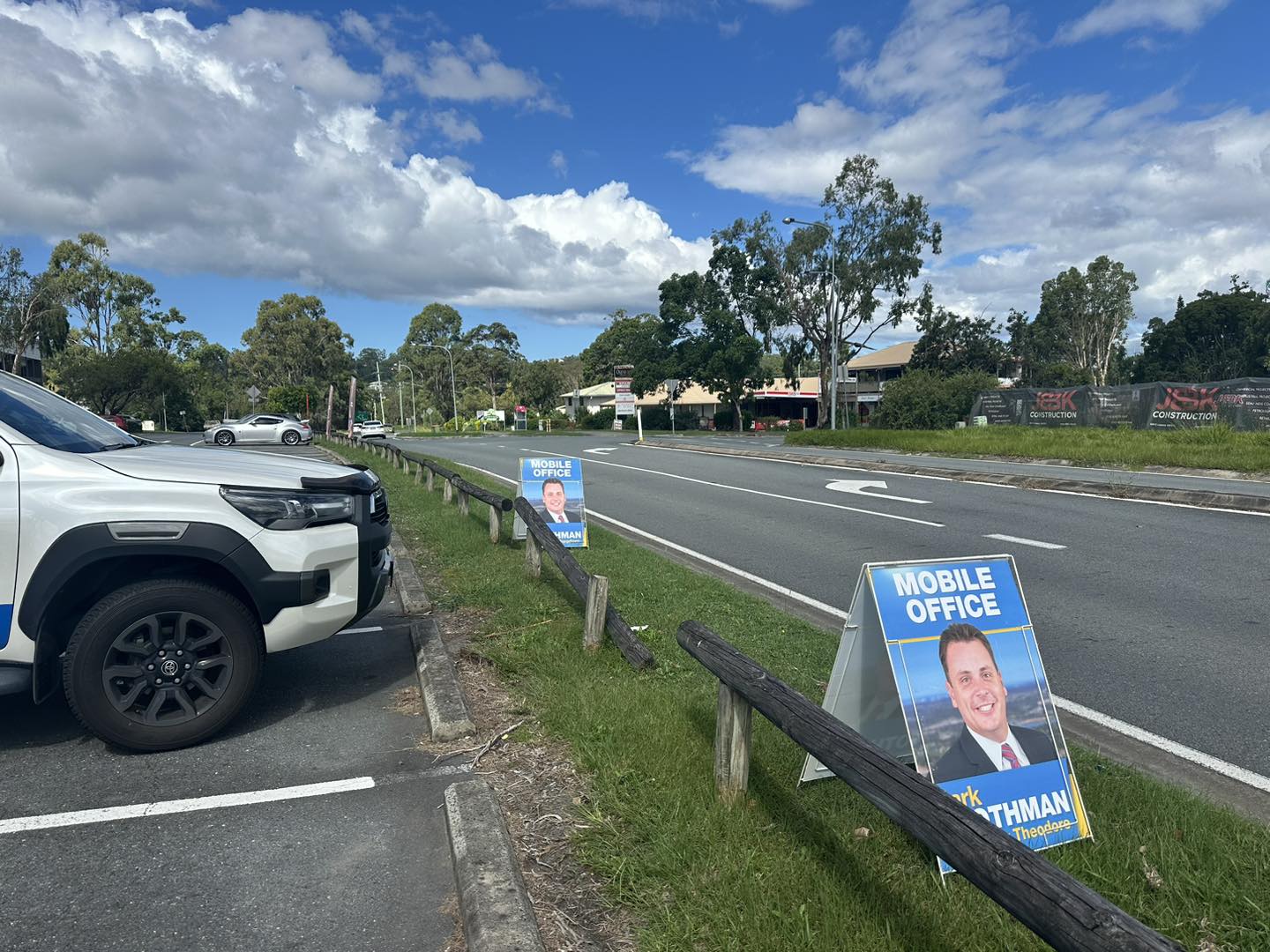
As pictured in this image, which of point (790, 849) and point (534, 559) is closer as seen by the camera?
point (790, 849)

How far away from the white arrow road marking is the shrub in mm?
21578

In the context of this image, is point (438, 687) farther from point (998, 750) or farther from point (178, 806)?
point (998, 750)

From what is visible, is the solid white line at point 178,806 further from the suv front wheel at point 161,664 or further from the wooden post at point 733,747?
the wooden post at point 733,747

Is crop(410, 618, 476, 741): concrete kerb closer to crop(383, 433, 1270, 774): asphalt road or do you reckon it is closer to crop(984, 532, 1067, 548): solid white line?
crop(383, 433, 1270, 774): asphalt road

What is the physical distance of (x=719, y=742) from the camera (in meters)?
3.55

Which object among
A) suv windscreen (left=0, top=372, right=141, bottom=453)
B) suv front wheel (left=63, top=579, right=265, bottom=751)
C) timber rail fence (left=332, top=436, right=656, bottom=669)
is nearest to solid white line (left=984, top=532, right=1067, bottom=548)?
timber rail fence (left=332, top=436, right=656, bottom=669)

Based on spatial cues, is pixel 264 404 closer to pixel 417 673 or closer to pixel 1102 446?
pixel 1102 446

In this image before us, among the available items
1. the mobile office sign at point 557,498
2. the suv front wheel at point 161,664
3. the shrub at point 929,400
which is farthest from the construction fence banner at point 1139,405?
the suv front wheel at point 161,664

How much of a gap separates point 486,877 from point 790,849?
114 cm

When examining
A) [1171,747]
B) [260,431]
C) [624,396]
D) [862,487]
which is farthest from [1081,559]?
[260,431]

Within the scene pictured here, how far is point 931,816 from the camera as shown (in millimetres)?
2377

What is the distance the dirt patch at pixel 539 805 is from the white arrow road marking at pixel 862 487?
10453mm

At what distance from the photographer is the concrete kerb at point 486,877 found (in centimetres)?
275

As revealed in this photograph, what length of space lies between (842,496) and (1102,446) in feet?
35.9
